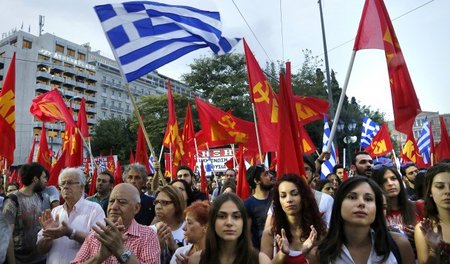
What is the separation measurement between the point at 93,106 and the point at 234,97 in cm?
4871

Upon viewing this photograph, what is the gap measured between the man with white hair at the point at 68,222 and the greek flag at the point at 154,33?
1921 millimetres

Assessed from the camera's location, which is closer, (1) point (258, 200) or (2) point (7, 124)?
(1) point (258, 200)

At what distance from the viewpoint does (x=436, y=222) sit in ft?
9.29

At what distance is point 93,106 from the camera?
75438 mm

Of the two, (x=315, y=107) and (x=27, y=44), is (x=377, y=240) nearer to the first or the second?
(x=315, y=107)

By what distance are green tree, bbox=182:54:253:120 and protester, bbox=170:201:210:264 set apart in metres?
29.8

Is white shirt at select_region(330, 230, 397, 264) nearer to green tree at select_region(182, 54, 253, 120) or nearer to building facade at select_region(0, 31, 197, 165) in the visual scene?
green tree at select_region(182, 54, 253, 120)

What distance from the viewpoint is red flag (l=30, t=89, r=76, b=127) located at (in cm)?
950

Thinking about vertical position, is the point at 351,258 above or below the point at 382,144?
below

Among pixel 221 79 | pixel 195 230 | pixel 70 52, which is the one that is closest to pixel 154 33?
pixel 195 230

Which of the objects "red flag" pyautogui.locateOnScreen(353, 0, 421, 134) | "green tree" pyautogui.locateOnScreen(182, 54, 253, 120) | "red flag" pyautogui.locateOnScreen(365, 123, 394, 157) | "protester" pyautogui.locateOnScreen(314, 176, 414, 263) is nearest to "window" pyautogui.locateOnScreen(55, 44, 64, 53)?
"green tree" pyautogui.locateOnScreen(182, 54, 253, 120)

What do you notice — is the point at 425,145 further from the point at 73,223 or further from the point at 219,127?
the point at 73,223

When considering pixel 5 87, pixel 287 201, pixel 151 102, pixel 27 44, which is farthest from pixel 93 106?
pixel 287 201

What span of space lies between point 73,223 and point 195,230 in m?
1.14
